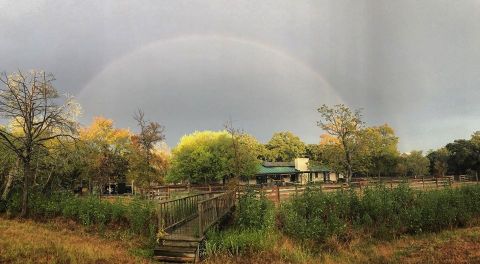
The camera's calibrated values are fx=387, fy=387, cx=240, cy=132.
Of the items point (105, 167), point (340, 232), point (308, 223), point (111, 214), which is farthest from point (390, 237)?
point (105, 167)

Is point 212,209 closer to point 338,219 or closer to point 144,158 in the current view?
point 338,219

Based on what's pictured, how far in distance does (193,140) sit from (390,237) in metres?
40.7

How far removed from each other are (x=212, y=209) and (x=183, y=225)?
163 cm

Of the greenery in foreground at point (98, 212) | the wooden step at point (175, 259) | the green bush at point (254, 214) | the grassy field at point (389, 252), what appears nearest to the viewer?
the wooden step at point (175, 259)

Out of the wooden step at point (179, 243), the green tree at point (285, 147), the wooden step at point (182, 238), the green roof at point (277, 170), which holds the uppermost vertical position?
the green tree at point (285, 147)

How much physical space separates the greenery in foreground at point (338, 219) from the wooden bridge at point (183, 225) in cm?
108

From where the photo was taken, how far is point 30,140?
21.8 m

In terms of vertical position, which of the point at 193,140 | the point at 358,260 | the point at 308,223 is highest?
the point at 193,140

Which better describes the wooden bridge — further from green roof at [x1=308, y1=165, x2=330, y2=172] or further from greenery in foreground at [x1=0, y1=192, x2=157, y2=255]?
green roof at [x1=308, y1=165, x2=330, y2=172]

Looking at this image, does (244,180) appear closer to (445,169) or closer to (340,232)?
(445,169)

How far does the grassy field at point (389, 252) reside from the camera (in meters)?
14.9

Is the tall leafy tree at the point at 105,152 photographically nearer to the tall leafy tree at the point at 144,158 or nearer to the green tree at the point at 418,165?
the tall leafy tree at the point at 144,158

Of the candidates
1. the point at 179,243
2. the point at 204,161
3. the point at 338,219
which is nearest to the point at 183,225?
the point at 179,243

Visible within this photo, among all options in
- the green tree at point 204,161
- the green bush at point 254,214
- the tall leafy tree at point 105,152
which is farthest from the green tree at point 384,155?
the green bush at point 254,214
